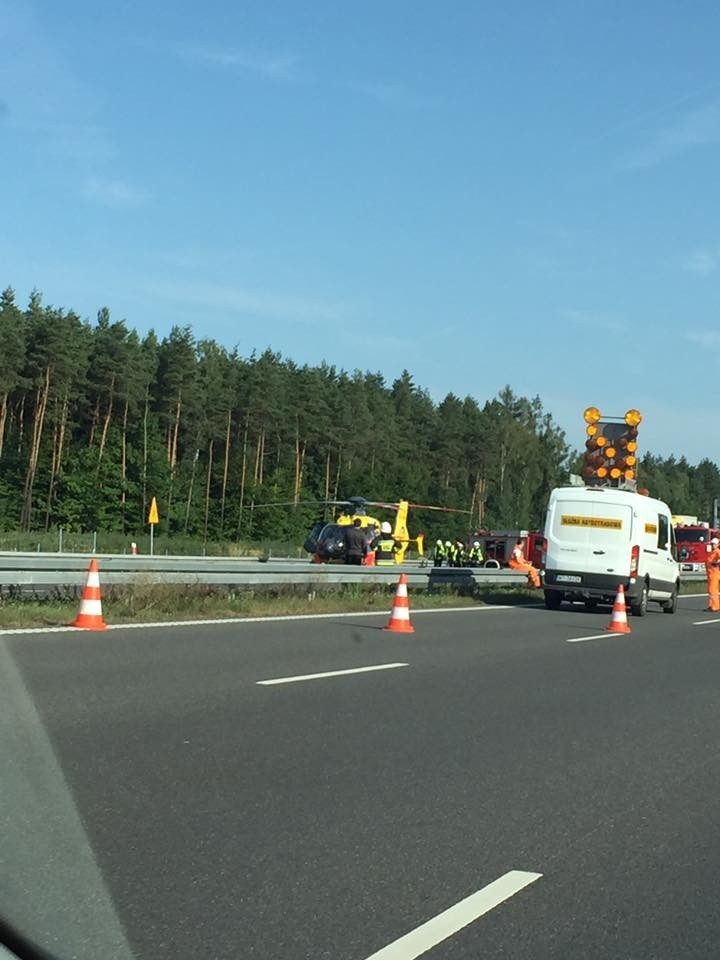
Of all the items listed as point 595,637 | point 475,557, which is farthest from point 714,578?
point 475,557

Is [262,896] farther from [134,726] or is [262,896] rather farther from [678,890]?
[134,726]

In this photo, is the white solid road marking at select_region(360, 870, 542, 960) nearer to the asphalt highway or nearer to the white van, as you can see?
the asphalt highway

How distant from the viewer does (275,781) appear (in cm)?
686

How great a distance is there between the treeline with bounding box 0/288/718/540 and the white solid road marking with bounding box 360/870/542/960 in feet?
239

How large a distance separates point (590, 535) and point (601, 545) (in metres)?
0.30

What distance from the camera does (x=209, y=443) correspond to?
94.9 m

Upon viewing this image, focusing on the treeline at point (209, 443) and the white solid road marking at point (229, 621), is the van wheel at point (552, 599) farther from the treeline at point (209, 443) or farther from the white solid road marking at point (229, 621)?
the treeline at point (209, 443)

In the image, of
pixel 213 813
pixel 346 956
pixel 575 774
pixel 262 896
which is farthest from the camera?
pixel 575 774

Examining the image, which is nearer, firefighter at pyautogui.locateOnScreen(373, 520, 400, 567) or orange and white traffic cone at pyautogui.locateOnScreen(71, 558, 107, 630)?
orange and white traffic cone at pyautogui.locateOnScreen(71, 558, 107, 630)

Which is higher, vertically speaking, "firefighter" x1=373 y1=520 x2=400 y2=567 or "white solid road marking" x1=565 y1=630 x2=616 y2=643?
"firefighter" x1=373 y1=520 x2=400 y2=567

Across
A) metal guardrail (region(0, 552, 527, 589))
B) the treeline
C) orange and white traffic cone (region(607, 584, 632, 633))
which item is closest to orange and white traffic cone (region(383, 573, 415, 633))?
metal guardrail (region(0, 552, 527, 589))

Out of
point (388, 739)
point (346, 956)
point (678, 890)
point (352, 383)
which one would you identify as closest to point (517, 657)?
point (388, 739)

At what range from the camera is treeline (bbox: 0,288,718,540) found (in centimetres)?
7919

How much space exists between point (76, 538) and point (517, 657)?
52.9m
